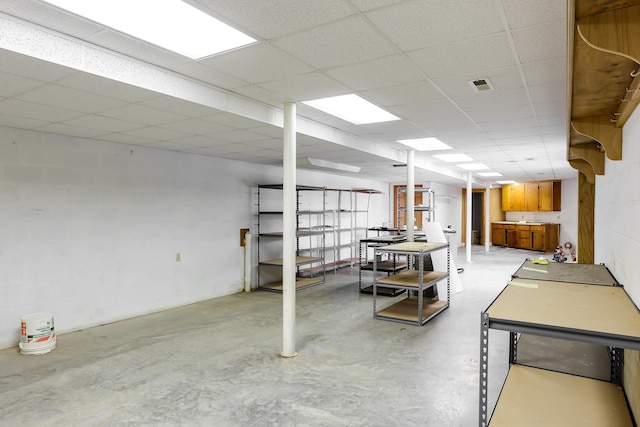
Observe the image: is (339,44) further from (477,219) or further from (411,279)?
(477,219)

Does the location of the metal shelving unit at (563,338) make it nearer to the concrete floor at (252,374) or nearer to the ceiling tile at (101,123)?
the concrete floor at (252,374)

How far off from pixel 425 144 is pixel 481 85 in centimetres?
280

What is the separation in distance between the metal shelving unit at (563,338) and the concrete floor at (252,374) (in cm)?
76

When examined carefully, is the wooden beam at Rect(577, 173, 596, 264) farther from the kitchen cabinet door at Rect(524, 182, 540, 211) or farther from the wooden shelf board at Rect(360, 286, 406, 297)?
the kitchen cabinet door at Rect(524, 182, 540, 211)

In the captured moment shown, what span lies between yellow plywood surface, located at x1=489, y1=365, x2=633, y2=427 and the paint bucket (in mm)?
4027

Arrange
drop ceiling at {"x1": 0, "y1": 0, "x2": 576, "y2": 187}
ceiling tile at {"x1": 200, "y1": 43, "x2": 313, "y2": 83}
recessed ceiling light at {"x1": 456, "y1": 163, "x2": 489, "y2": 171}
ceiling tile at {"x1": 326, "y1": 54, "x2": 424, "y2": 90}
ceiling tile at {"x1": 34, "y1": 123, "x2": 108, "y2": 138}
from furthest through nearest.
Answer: recessed ceiling light at {"x1": 456, "y1": 163, "x2": 489, "y2": 171} → ceiling tile at {"x1": 34, "y1": 123, "x2": 108, "y2": 138} → ceiling tile at {"x1": 326, "y1": 54, "x2": 424, "y2": 90} → ceiling tile at {"x1": 200, "y1": 43, "x2": 313, "y2": 83} → drop ceiling at {"x1": 0, "y1": 0, "x2": 576, "y2": 187}

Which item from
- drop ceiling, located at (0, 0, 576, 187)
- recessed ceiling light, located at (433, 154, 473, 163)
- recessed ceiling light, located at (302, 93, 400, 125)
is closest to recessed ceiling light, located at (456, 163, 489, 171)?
recessed ceiling light, located at (433, 154, 473, 163)

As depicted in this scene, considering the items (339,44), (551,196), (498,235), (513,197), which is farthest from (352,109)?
(498,235)

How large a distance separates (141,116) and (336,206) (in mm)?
6085

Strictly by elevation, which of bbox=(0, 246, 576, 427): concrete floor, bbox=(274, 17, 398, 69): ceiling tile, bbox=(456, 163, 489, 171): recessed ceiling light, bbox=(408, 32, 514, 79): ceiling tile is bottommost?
bbox=(0, 246, 576, 427): concrete floor

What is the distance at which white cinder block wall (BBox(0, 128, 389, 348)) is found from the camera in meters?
3.95

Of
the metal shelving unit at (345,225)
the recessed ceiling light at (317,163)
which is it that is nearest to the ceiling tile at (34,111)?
the recessed ceiling light at (317,163)

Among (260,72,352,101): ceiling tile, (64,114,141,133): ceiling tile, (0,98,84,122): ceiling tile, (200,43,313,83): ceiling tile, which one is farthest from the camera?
(64,114,141,133): ceiling tile

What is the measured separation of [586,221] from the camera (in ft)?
15.3
